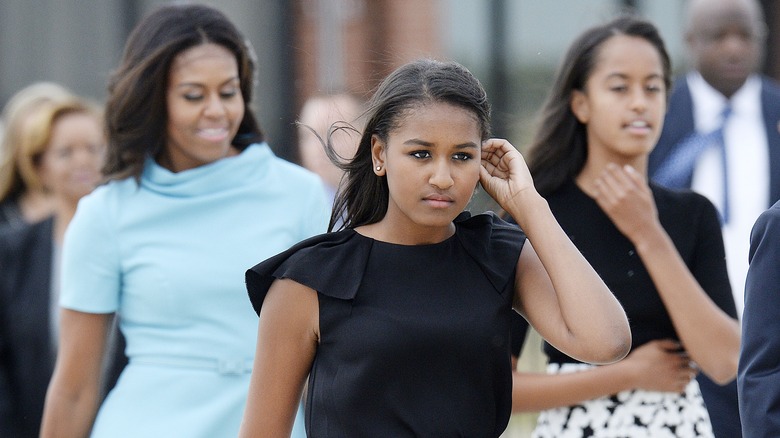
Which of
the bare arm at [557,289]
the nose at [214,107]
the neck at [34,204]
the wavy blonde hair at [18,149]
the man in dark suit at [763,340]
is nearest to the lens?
the man in dark suit at [763,340]

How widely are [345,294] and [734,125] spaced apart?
3068mm

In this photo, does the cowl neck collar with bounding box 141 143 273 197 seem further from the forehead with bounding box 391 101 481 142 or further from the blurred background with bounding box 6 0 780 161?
the blurred background with bounding box 6 0 780 161

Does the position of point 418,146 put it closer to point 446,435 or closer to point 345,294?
point 345,294

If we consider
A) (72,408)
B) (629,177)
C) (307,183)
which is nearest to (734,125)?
(629,177)

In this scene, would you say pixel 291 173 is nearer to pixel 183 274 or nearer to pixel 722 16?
pixel 183 274

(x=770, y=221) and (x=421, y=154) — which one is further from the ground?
(x=421, y=154)

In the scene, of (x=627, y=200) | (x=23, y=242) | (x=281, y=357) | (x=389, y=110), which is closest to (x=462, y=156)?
(x=389, y=110)

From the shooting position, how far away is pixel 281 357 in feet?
9.77

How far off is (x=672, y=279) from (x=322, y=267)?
1.24 m

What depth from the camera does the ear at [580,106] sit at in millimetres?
4148

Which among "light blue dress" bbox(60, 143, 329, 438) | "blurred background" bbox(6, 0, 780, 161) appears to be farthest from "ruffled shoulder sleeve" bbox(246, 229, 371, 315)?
"blurred background" bbox(6, 0, 780, 161)

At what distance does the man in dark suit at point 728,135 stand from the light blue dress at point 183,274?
1.75 metres

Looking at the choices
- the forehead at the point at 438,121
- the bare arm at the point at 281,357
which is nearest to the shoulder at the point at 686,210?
the forehead at the point at 438,121

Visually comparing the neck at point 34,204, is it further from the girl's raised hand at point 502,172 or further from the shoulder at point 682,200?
the girl's raised hand at point 502,172
